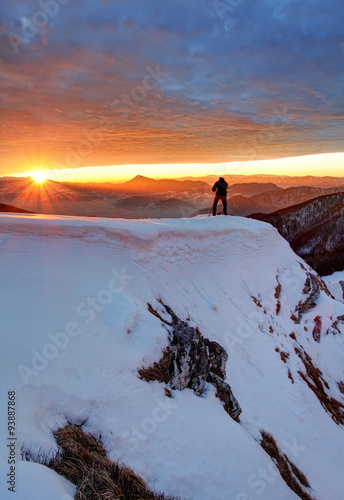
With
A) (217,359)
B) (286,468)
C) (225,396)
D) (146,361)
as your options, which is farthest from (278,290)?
(146,361)

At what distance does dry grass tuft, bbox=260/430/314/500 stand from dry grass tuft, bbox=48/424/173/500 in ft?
14.6

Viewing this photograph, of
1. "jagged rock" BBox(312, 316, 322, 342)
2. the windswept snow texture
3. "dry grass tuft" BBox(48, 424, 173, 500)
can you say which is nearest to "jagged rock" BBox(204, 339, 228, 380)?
the windswept snow texture

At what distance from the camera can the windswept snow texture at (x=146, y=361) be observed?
181 inches

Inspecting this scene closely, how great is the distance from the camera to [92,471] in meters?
3.45

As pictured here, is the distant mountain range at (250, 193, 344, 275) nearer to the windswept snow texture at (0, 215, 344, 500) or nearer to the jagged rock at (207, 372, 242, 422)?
the windswept snow texture at (0, 215, 344, 500)

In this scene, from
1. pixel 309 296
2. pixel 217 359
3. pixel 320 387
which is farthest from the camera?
pixel 309 296

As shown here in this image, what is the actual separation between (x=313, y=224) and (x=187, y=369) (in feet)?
510

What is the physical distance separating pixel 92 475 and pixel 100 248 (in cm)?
634

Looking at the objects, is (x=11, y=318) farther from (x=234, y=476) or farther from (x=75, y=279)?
(x=234, y=476)

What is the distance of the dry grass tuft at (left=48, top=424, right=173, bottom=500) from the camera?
10.7 feet

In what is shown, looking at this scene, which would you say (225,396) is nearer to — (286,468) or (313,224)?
(286,468)

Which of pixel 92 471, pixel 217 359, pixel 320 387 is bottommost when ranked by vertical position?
pixel 320 387

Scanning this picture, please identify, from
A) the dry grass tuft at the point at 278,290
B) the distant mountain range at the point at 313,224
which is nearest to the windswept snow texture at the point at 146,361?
the dry grass tuft at the point at 278,290

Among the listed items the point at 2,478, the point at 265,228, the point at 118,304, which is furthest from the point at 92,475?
the point at 265,228
